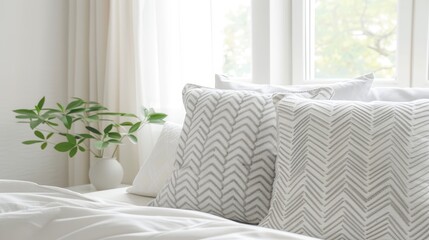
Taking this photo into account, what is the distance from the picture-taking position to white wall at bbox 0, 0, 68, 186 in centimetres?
354

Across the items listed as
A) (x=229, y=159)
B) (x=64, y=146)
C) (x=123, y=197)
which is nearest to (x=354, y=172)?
(x=229, y=159)

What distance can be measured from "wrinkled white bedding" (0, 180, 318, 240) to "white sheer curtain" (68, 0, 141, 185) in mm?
1977

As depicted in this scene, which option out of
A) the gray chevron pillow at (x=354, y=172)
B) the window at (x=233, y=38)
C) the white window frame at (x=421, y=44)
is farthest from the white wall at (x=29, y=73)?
the gray chevron pillow at (x=354, y=172)

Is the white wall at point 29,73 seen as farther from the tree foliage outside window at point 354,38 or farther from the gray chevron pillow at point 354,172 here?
the gray chevron pillow at point 354,172

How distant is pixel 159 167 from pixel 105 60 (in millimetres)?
1408

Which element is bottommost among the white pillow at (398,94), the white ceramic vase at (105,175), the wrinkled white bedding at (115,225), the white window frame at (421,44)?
the white ceramic vase at (105,175)

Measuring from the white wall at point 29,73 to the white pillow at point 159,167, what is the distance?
145 centimetres

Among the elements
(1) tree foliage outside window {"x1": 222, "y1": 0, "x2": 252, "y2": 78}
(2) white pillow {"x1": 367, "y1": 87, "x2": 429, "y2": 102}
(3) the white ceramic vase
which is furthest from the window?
(2) white pillow {"x1": 367, "y1": 87, "x2": 429, "y2": 102}

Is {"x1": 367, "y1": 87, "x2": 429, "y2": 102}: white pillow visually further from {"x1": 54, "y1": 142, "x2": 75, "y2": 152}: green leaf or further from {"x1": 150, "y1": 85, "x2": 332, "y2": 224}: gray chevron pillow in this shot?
{"x1": 54, "y1": 142, "x2": 75, "y2": 152}: green leaf

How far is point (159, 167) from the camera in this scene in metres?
2.34

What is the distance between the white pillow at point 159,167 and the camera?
232 cm

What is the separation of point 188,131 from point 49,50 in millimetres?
1981

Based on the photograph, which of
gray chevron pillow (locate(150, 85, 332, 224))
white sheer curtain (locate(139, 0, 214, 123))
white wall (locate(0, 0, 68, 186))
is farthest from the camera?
white wall (locate(0, 0, 68, 186))

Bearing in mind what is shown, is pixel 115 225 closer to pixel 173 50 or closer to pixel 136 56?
pixel 173 50
